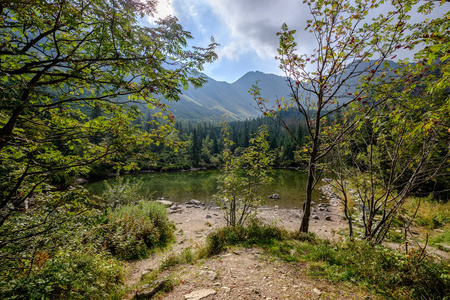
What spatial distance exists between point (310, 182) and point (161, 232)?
680cm

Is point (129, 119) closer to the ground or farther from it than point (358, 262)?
farther from it

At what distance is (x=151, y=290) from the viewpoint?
139 inches

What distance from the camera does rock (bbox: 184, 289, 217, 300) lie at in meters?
3.23

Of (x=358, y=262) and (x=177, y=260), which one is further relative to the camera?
(x=177, y=260)

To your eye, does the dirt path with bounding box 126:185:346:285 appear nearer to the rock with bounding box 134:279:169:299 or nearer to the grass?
the grass

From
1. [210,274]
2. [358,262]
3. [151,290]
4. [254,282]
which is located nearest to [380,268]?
[358,262]

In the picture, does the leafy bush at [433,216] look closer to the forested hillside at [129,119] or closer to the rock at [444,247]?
the rock at [444,247]

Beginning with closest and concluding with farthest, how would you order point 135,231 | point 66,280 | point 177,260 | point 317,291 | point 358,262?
1. point 66,280
2. point 317,291
3. point 358,262
4. point 177,260
5. point 135,231

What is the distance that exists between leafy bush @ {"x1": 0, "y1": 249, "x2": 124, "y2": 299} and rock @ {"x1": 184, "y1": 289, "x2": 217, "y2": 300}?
1.76 metres

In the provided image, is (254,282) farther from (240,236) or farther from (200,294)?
(240,236)

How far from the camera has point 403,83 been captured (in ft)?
11.1

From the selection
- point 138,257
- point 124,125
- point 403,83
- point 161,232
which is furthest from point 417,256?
point 161,232

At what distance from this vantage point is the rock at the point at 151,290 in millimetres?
3446

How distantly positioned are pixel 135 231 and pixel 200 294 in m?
5.00
